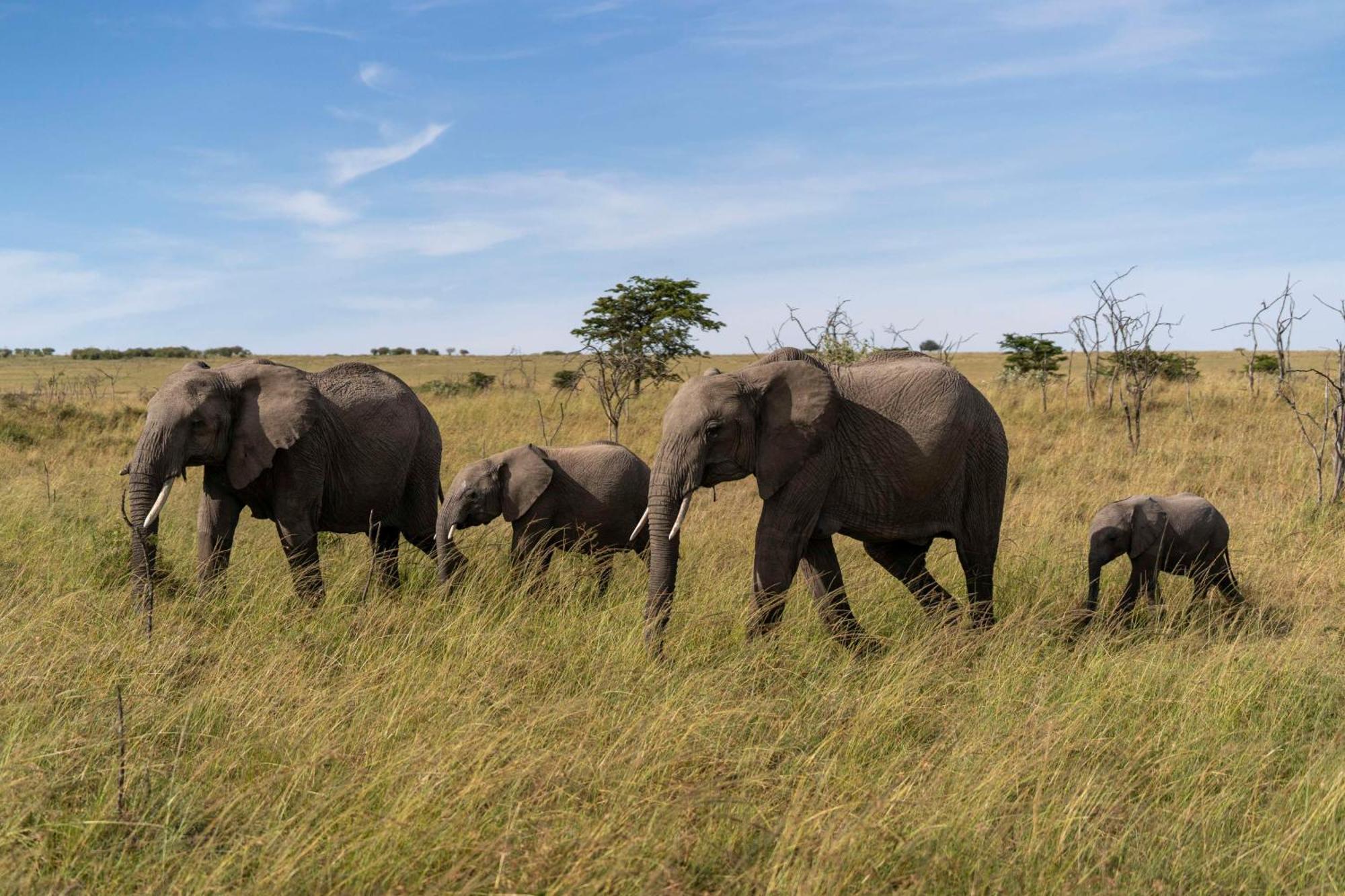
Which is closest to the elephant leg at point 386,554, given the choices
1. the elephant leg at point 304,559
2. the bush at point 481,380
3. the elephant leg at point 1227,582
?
the elephant leg at point 304,559

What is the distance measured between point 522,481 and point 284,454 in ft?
6.17

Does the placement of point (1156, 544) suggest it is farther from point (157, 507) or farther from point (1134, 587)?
point (157, 507)

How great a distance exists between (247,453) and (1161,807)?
5492mm

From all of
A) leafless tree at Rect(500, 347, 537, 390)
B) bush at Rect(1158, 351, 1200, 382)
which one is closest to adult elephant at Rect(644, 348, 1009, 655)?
leafless tree at Rect(500, 347, 537, 390)

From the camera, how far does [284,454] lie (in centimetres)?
687

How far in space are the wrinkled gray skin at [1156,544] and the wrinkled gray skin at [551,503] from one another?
3408 millimetres

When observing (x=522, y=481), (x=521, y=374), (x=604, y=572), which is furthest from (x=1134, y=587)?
(x=521, y=374)

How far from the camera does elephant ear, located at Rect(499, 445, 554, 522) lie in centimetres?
807

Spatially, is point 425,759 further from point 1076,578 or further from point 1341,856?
point 1076,578

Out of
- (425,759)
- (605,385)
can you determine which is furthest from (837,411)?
(605,385)

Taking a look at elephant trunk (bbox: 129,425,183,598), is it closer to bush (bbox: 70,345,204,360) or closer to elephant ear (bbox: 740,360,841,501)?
elephant ear (bbox: 740,360,841,501)

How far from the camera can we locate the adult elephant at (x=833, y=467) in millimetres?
5484

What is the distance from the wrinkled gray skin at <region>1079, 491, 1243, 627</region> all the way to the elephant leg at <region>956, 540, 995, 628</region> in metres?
1.38

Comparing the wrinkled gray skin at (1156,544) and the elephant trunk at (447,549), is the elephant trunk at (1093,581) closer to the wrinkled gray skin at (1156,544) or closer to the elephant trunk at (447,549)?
the wrinkled gray skin at (1156,544)
